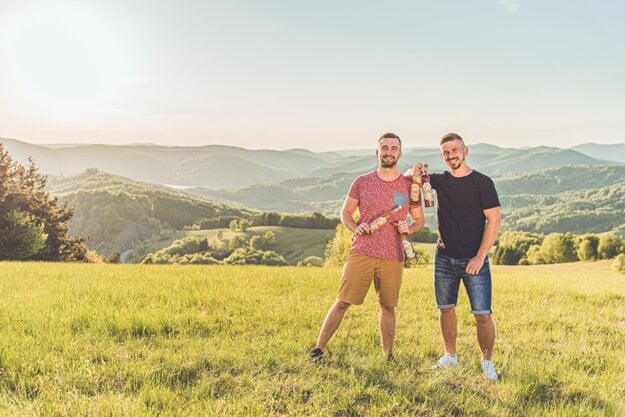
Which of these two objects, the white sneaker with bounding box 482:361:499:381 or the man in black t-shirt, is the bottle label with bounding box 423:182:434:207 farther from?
the white sneaker with bounding box 482:361:499:381

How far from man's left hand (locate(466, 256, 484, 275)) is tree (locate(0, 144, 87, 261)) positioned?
3275 centimetres

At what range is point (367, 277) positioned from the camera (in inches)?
217

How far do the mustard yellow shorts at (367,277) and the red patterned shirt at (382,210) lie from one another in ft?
0.30

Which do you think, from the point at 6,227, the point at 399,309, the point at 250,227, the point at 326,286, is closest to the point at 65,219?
the point at 6,227

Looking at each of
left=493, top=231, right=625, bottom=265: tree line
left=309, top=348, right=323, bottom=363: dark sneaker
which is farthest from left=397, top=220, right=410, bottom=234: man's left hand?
left=493, top=231, right=625, bottom=265: tree line

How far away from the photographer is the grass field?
165 inches

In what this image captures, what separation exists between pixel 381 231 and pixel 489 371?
2.20 metres

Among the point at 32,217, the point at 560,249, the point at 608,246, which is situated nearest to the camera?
the point at 32,217

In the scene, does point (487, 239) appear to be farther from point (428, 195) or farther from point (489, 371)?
point (489, 371)

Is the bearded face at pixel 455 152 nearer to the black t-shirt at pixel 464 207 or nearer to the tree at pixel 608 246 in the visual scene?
the black t-shirt at pixel 464 207

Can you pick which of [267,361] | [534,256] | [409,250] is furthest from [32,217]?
[534,256]

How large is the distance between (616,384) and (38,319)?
8062mm

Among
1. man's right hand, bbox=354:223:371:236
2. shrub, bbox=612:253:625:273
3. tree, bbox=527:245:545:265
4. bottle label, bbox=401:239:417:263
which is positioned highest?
man's right hand, bbox=354:223:371:236

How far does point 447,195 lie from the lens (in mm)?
5480
